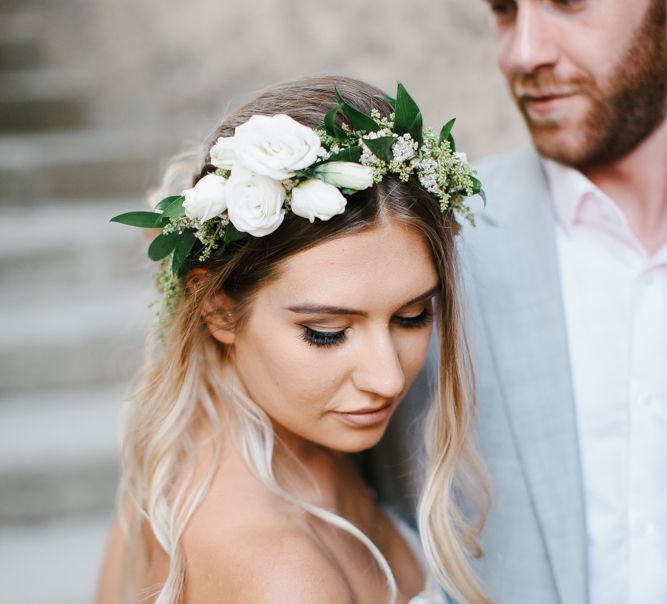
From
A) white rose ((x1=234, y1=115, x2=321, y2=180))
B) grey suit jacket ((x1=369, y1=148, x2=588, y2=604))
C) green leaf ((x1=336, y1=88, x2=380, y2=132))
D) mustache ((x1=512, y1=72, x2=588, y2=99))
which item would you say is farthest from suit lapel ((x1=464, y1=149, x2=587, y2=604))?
white rose ((x1=234, y1=115, x2=321, y2=180))

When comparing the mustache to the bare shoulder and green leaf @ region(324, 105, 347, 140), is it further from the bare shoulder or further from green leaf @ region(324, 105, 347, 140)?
the bare shoulder

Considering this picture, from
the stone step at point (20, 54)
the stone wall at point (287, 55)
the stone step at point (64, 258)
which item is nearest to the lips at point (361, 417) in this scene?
the stone step at point (64, 258)

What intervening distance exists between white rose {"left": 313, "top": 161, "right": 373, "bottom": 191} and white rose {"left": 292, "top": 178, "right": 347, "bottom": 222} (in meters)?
0.01

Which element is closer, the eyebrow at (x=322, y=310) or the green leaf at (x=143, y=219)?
the eyebrow at (x=322, y=310)

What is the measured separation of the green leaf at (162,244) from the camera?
1428 millimetres

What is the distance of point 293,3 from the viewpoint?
4.27 metres

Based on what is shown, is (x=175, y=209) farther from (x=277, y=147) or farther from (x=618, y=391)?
(x=618, y=391)

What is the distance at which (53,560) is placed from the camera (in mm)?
2822

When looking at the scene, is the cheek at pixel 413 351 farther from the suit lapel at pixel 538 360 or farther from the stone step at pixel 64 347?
the stone step at pixel 64 347

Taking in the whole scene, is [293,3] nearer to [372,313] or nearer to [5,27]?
[5,27]

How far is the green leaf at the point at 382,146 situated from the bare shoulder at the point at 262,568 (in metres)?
0.69

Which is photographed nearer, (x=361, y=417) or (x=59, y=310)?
(x=361, y=417)

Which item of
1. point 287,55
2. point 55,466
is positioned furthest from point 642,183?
point 287,55

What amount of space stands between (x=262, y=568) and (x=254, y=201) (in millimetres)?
624
